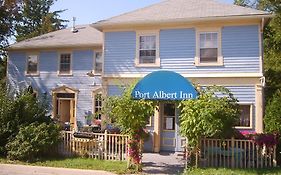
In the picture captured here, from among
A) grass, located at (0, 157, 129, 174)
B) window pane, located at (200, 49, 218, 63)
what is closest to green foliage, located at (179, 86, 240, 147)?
grass, located at (0, 157, 129, 174)

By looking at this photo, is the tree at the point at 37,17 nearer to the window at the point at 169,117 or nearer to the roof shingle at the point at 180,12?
the roof shingle at the point at 180,12

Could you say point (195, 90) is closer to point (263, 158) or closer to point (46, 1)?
point (263, 158)

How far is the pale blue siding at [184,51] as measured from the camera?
16.2 metres

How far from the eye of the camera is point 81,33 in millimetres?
26609

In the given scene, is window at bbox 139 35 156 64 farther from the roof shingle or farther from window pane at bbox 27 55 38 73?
window pane at bbox 27 55 38 73

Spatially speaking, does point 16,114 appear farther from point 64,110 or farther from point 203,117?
point 64,110

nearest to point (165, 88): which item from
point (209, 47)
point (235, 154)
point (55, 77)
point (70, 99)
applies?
point (235, 154)

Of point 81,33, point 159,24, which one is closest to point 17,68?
point 81,33

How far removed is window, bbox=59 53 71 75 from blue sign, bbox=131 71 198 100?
13.1m

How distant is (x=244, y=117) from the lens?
16234mm

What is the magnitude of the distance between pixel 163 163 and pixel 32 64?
15545 millimetres

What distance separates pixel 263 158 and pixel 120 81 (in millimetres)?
8023

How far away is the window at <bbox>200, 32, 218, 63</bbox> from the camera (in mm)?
16688

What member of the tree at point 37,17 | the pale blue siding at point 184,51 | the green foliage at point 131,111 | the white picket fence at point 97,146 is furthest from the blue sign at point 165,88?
the tree at point 37,17
